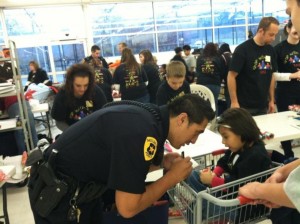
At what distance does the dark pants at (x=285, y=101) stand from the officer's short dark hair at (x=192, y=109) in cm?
211

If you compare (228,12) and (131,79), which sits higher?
(228,12)

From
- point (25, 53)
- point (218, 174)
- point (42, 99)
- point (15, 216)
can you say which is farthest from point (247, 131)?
point (25, 53)

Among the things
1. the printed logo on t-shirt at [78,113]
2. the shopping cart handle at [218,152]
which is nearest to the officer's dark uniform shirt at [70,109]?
the printed logo on t-shirt at [78,113]

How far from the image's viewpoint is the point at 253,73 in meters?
2.74

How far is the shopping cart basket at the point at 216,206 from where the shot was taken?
118cm

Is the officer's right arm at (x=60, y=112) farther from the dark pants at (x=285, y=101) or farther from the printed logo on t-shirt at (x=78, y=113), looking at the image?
the dark pants at (x=285, y=101)

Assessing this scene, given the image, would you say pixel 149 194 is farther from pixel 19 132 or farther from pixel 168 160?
pixel 19 132

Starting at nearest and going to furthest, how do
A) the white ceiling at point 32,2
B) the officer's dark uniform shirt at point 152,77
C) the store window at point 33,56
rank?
1. the officer's dark uniform shirt at point 152,77
2. the white ceiling at point 32,2
3. the store window at point 33,56

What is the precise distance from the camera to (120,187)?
39.8 inches

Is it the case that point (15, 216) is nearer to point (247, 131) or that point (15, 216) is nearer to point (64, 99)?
point (64, 99)

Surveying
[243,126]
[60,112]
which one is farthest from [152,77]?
[243,126]

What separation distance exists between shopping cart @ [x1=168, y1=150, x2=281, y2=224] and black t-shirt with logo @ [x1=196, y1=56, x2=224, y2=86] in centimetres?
322

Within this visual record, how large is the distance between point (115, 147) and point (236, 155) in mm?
902

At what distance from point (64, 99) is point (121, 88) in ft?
5.81
